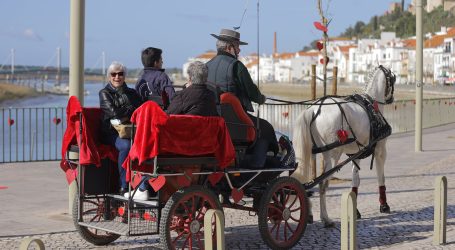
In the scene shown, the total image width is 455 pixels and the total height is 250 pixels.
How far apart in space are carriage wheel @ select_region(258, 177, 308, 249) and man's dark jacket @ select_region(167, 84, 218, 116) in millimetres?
1262

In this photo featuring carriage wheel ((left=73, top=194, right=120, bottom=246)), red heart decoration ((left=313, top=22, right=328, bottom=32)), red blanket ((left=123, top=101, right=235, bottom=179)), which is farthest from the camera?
red heart decoration ((left=313, top=22, right=328, bottom=32))

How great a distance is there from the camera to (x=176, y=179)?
27.4ft

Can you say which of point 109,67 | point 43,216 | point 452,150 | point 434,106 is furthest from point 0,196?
point 434,106

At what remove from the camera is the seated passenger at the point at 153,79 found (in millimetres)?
9352

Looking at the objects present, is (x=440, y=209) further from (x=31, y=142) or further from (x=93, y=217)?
(x=31, y=142)

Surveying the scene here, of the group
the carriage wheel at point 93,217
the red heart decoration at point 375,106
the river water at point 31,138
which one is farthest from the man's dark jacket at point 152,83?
the river water at point 31,138

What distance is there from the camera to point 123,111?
28.8ft

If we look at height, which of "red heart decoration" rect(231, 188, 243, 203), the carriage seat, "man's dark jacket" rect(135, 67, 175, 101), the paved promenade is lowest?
the paved promenade

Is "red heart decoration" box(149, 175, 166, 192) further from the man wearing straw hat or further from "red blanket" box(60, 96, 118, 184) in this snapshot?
the man wearing straw hat

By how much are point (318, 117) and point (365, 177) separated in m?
5.91

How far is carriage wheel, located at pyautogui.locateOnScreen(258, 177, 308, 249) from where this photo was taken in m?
9.15

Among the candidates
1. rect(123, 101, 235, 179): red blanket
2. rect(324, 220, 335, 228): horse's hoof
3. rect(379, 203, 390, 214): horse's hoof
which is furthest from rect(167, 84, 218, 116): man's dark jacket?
rect(379, 203, 390, 214): horse's hoof

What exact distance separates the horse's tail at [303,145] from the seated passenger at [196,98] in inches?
97.6

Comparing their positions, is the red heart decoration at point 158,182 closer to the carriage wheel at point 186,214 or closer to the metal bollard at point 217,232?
the carriage wheel at point 186,214
